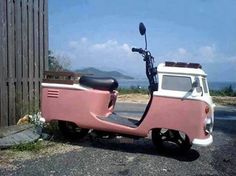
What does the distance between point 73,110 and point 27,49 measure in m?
2.65

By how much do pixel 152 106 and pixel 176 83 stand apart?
0.52 meters

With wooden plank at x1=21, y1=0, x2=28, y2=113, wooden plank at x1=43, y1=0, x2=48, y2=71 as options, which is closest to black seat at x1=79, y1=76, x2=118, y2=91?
wooden plank at x1=21, y1=0, x2=28, y2=113

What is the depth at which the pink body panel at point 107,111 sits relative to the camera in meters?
6.18

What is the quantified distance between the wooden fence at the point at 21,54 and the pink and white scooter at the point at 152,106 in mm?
1278

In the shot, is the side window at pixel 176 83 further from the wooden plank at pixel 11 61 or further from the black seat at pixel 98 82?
the wooden plank at pixel 11 61

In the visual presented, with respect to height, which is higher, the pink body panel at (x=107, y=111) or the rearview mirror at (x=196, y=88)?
the rearview mirror at (x=196, y=88)

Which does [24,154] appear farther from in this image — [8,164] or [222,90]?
[222,90]

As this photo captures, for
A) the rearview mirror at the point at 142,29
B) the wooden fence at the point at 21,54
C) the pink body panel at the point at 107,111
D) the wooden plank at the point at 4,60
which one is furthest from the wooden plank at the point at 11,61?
the rearview mirror at the point at 142,29

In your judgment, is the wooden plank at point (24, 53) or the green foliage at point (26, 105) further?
the wooden plank at point (24, 53)

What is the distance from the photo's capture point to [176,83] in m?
6.31

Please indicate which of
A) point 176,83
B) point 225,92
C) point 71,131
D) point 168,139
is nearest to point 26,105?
point 71,131

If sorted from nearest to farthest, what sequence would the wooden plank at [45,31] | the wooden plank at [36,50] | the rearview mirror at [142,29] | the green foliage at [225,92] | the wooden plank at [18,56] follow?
the rearview mirror at [142,29], the wooden plank at [18,56], the wooden plank at [36,50], the wooden plank at [45,31], the green foliage at [225,92]

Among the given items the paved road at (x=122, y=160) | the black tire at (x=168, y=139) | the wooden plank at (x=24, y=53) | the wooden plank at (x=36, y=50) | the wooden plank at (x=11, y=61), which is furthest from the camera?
the wooden plank at (x=36, y=50)

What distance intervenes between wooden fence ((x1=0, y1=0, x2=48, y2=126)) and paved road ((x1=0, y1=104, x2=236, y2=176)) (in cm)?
168
